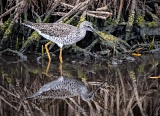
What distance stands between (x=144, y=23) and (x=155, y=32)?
30 centimetres

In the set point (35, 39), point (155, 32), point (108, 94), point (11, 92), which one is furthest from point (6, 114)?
point (155, 32)

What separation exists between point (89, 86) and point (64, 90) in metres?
0.39

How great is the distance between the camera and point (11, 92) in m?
6.33

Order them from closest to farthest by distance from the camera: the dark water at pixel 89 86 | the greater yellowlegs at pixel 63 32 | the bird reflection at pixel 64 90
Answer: the dark water at pixel 89 86 → the bird reflection at pixel 64 90 → the greater yellowlegs at pixel 63 32

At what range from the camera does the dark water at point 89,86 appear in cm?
564

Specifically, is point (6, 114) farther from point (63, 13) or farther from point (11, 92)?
point (63, 13)

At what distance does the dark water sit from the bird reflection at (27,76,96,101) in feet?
0.29

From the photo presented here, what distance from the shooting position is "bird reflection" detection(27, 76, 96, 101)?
6.10 meters

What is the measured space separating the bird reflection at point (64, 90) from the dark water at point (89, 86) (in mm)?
88

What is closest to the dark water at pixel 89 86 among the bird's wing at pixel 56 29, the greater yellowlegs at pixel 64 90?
the greater yellowlegs at pixel 64 90


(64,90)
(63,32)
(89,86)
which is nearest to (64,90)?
(64,90)

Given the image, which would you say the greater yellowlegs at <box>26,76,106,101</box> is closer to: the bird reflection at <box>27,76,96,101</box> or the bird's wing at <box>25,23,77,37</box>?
the bird reflection at <box>27,76,96,101</box>

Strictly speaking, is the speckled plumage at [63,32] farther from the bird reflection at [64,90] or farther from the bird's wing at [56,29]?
the bird reflection at [64,90]

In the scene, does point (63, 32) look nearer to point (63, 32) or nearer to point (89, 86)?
point (63, 32)
